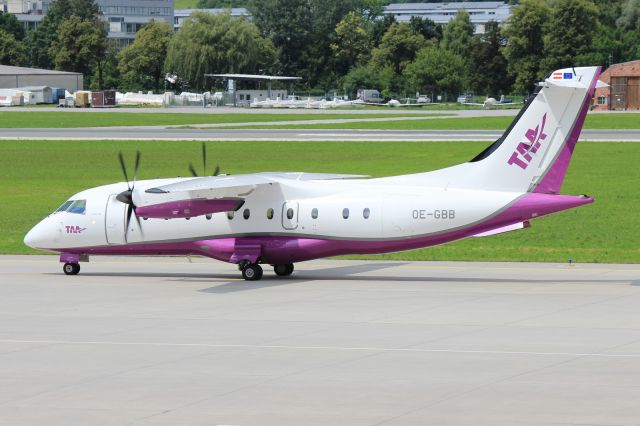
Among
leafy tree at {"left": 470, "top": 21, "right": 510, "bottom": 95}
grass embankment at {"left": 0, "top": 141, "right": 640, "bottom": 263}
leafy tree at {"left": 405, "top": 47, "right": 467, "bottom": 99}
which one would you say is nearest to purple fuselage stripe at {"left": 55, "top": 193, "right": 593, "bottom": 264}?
grass embankment at {"left": 0, "top": 141, "right": 640, "bottom": 263}

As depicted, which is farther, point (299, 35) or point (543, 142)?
point (299, 35)

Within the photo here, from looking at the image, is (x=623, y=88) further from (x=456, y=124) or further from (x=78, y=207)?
(x=78, y=207)

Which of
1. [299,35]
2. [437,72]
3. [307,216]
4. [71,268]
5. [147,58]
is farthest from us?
[299,35]

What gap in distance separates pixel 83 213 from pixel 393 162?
1393 inches

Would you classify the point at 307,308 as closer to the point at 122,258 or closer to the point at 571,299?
the point at 571,299

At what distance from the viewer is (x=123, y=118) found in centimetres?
12200

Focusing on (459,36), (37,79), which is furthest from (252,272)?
(459,36)

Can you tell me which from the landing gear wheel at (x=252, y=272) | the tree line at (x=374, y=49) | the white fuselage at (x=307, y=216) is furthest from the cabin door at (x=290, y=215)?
the tree line at (x=374, y=49)

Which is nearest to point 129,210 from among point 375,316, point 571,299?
point 375,316

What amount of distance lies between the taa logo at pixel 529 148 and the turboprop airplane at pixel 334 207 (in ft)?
0.08

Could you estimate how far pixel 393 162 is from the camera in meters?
67.0

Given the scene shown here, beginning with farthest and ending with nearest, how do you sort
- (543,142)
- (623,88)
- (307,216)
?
(623,88)
(307,216)
(543,142)

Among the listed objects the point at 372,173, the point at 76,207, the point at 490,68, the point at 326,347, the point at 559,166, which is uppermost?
the point at 490,68

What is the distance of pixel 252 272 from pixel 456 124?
240 feet
